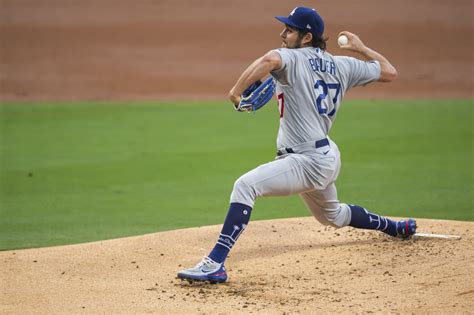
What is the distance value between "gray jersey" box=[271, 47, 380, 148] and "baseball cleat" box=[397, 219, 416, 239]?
1.13m

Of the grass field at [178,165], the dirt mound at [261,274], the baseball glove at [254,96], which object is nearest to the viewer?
the dirt mound at [261,274]

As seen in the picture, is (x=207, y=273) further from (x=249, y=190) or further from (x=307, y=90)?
(x=307, y=90)

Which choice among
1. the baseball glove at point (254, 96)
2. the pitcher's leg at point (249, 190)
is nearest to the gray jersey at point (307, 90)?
the baseball glove at point (254, 96)

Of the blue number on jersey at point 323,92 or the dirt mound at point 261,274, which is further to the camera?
the blue number on jersey at point 323,92

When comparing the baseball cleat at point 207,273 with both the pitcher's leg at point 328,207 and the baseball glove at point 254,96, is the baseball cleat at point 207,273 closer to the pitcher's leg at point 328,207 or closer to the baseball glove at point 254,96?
the pitcher's leg at point 328,207

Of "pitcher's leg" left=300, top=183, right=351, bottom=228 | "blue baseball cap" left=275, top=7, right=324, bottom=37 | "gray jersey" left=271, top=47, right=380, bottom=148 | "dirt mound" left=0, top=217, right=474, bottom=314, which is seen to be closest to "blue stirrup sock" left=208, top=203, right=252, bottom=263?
"dirt mound" left=0, top=217, right=474, bottom=314

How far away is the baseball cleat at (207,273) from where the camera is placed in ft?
15.6

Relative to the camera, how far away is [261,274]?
16.7 feet

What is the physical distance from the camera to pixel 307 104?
16.0 feet

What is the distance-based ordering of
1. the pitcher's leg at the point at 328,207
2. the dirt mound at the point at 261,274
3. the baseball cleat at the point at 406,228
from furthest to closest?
the baseball cleat at the point at 406,228 < the pitcher's leg at the point at 328,207 < the dirt mound at the point at 261,274

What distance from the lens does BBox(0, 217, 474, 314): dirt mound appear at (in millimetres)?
4410

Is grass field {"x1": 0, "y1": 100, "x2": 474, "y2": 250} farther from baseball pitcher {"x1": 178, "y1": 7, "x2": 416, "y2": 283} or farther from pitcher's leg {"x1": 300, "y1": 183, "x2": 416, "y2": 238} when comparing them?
baseball pitcher {"x1": 178, "y1": 7, "x2": 416, "y2": 283}

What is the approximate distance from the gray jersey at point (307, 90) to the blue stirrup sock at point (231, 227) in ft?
1.77

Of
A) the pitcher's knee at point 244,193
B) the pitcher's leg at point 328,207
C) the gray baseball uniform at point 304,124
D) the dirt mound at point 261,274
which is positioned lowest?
the dirt mound at point 261,274
